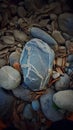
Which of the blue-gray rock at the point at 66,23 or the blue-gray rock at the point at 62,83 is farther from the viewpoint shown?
the blue-gray rock at the point at 66,23

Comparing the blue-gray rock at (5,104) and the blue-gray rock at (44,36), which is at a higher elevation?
the blue-gray rock at (44,36)

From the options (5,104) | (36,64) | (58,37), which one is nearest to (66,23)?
(58,37)

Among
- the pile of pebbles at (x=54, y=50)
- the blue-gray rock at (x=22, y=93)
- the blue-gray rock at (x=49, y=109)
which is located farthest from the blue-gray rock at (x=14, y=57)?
the blue-gray rock at (x=49, y=109)

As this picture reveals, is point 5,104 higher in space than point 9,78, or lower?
lower

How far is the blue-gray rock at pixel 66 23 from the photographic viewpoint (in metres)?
1.71

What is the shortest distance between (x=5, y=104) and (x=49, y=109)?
0.22 meters

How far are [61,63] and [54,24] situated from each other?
0.24 metres

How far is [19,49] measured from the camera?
167 centimetres

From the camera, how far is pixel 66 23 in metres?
1.72

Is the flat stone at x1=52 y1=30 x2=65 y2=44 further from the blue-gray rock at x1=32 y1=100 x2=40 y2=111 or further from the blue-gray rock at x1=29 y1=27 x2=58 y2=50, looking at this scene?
the blue-gray rock at x1=32 y1=100 x2=40 y2=111

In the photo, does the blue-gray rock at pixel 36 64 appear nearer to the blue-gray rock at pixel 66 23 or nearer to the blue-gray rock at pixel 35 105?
the blue-gray rock at pixel 35 105

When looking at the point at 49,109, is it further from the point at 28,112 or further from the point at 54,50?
the point at 54,50

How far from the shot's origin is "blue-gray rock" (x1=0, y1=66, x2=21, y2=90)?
1539 millimetres

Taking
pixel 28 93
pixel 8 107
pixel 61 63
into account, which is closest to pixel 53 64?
pixel 61 63
